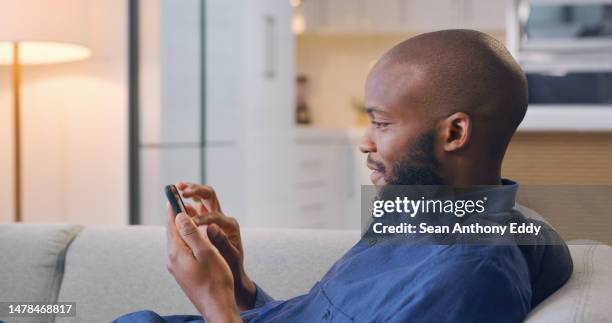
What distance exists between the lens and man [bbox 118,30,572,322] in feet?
2.64

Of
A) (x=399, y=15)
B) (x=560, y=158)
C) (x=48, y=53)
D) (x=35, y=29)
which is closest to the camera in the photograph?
(x=35, y=29)

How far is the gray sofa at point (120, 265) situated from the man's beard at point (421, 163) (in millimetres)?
442

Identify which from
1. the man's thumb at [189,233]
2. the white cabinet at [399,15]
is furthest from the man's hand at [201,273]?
the white cabinet at [399,15]

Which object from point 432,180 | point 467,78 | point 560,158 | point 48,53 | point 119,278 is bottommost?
point 119,278

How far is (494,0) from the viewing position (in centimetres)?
525

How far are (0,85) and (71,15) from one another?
0.44m

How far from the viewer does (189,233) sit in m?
0.91

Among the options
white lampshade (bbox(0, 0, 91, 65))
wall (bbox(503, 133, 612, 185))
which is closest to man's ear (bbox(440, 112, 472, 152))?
white lampshade (bbox(0, 0, 91, 65))

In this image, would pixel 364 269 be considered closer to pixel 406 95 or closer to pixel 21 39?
pixel 406 95

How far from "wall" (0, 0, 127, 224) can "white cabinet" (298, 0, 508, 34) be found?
2.88 meters

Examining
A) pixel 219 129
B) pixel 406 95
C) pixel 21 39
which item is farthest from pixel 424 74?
pixel 219 129

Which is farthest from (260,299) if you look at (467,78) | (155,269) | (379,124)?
(467,78)

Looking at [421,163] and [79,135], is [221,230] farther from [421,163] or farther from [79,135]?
[79,135]

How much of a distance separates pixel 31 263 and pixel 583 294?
92 centimetres
